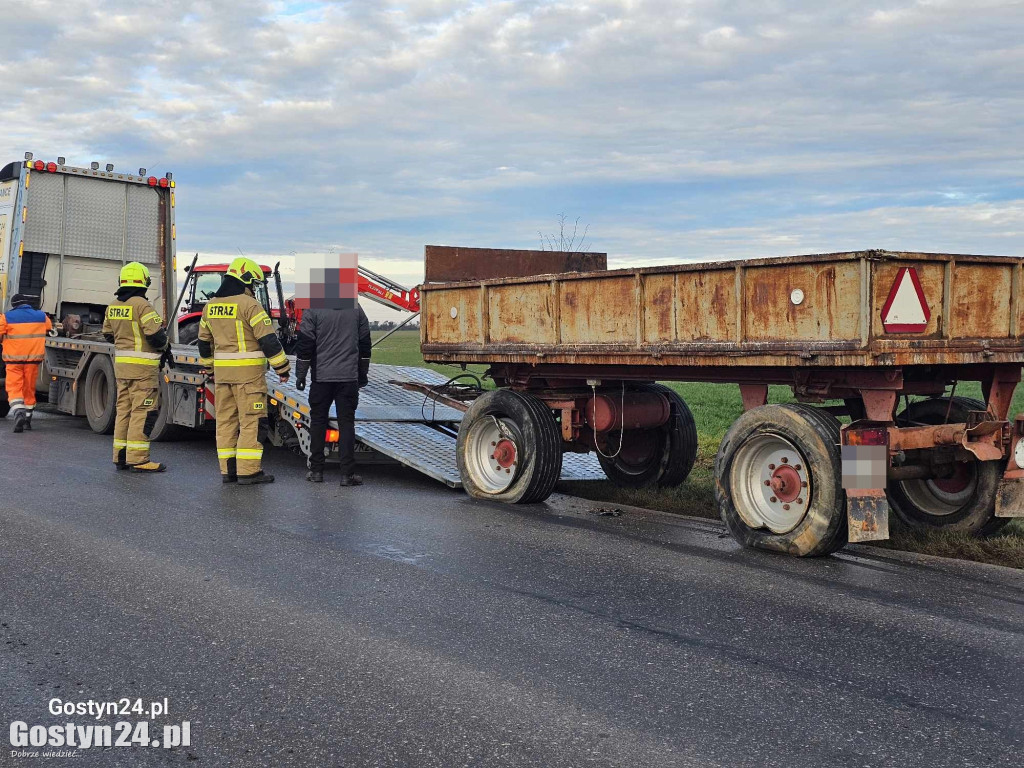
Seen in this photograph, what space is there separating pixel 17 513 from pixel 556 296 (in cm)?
442

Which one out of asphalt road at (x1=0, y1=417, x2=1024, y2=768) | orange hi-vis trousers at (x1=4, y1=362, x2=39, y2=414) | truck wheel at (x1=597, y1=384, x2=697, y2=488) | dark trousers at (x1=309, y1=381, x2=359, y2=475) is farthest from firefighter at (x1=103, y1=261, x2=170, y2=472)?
truck wheel at (x1=597, y1=384, x2=697, y2=488)

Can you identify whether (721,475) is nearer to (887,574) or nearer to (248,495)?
(887,574)

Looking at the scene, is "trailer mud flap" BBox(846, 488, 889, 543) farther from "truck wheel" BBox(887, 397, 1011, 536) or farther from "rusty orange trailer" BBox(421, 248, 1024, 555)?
"truck wheel" BBox(887, 397, 1011, 536)

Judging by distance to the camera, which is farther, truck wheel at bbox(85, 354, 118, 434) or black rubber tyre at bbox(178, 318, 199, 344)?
black rubber tyre at bbox(178, 318, 199, 344)

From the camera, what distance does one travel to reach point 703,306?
706 cm

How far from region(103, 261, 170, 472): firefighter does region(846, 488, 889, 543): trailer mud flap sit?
22.8 ft

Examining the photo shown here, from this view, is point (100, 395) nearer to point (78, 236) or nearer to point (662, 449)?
point (78, 236)

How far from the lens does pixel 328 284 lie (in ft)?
32.6

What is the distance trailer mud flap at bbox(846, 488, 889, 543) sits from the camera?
20.5 feet

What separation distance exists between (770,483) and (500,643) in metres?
2.76

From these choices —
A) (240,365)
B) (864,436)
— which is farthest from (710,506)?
(240,365)

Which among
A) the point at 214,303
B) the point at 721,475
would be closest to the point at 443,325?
the point at 214,303

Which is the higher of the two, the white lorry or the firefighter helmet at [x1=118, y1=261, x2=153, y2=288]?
the white lorry

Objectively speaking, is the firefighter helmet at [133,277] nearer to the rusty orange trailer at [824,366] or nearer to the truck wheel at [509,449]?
the truck wheel at [509,449]
